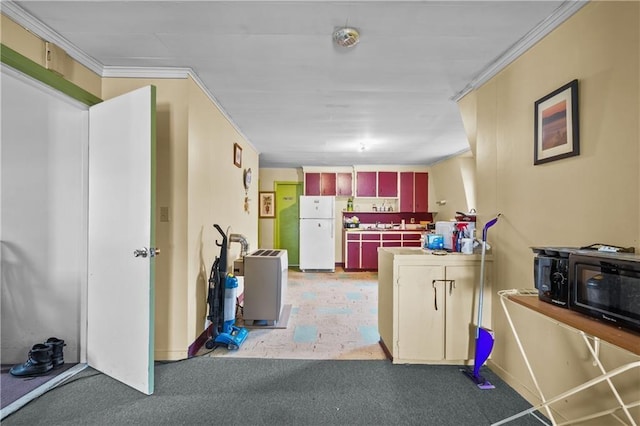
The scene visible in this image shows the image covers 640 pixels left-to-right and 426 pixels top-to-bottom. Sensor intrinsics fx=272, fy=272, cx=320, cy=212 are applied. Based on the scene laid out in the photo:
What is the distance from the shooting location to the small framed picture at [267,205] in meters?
6.55

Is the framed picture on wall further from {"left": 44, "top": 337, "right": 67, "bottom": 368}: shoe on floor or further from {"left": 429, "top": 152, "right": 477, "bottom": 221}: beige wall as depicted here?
{"left": 44, "top": 337, "right": 67, "bottom": 368}: shoe on floor

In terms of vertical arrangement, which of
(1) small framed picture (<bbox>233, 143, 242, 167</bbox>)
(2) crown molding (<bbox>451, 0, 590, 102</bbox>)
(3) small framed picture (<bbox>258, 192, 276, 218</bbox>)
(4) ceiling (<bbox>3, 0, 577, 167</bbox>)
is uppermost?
(4) ceiling (<bbox>3, 0, 577, 167</bbox>)

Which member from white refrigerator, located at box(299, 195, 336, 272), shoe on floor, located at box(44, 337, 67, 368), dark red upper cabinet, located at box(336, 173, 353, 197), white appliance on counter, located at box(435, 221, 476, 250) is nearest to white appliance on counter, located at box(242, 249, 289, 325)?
shoe on floor, located at box(44, 337, 67, 368)

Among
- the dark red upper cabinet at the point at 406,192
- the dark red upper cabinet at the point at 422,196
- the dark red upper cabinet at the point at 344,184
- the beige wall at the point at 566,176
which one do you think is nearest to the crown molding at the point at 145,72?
the beige wall at the point at 566,176

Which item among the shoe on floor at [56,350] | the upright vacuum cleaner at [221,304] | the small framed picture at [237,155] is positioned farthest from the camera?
the small framed picture at [237,155]

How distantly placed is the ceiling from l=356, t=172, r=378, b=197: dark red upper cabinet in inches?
122

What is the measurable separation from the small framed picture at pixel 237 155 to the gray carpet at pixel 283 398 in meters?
2.41

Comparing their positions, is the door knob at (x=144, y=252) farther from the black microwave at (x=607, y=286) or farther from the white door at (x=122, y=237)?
the black microwave at (x=607, y=286)

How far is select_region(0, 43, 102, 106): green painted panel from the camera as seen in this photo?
1.56m

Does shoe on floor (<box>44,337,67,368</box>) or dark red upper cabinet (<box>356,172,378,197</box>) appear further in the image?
dark red upper cabinet (<box>356,172,378,197</box>)

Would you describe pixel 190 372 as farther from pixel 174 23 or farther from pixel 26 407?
pixel 174 23

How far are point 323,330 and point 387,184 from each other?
4261 millimetres

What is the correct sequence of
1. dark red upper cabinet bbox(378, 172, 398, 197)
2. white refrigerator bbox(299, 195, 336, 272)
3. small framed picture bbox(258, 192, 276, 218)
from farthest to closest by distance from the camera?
1. small framed picture bbox(258, 192, 276, 218)
2. dark red upper cabinet bbox(378, 172, 398, 197)
3. white refrigerator bbox(299, 195, 336, 272)

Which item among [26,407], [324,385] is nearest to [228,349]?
[324,385]
